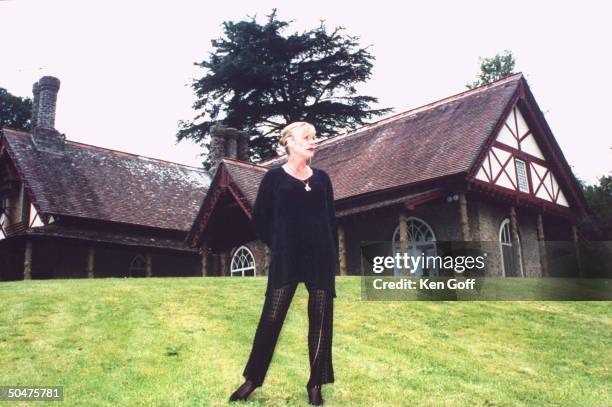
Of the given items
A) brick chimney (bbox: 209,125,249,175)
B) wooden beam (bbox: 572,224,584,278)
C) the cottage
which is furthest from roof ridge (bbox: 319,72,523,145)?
the cottage

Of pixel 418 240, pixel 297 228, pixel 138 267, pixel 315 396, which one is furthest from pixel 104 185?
pixel 315 396

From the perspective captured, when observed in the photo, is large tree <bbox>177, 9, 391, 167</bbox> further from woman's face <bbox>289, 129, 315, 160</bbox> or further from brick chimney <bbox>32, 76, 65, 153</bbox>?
woman's face <bbox>289, 129, 315, 160</bbox>

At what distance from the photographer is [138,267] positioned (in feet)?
81.8

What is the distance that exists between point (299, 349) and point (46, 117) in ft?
68.9

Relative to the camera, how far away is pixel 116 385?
6391 mm

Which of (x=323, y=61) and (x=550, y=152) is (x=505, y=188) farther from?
(x=323, y=61)

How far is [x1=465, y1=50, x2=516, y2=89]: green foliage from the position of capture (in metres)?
40.4

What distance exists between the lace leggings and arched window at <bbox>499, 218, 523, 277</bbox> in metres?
15.4

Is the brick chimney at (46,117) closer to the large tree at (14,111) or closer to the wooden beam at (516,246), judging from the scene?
the large tree at (14,111)

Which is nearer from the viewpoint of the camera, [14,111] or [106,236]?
[106,236]

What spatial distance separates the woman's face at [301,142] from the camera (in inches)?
215

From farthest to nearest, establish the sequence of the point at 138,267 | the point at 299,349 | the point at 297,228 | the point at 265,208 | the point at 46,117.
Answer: the point at 46,117
the point at 138,267
the point at 299,349
the point at 265,208
the point at 297,228

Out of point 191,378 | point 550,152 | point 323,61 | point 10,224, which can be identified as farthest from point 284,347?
point 323,61

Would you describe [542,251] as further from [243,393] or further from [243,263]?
[243,393]
